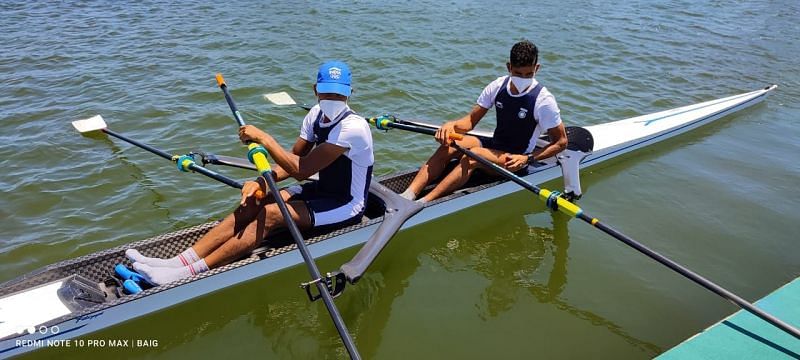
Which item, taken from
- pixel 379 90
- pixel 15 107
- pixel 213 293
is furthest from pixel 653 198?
pixel 15 107

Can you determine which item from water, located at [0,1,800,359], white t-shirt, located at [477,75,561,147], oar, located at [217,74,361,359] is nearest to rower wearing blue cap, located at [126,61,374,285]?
oar, located at [217,74,361,359]

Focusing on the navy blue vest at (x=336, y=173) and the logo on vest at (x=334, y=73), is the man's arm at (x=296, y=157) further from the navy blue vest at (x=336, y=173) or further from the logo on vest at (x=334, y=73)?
the logo on vest at (x=334, y=73)

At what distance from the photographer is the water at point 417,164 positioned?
16.9ft

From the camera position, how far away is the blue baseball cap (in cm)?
457

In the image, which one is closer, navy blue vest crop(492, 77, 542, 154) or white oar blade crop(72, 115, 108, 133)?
navy blue vest crop(492, 77, 542, 154)

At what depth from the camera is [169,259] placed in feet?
15.8

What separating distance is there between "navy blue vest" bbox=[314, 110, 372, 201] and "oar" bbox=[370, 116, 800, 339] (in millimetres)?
1658

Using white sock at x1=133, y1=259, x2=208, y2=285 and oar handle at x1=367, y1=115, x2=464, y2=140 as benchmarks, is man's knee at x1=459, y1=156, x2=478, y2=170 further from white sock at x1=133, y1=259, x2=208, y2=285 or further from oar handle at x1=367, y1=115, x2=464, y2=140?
white sock at x1=133, y1=259, x2=208, y2=285

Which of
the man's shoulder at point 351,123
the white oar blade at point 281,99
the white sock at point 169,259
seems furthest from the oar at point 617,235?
the white sock at point 169,259

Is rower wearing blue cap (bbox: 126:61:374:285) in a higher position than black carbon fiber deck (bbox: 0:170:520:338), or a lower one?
higher

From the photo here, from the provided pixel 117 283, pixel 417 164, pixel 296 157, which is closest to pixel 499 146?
pixel 417 164

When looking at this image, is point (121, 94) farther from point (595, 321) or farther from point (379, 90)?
point (595, 321)

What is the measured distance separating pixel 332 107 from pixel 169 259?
6.84 ft

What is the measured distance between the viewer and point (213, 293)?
498 centimetres
